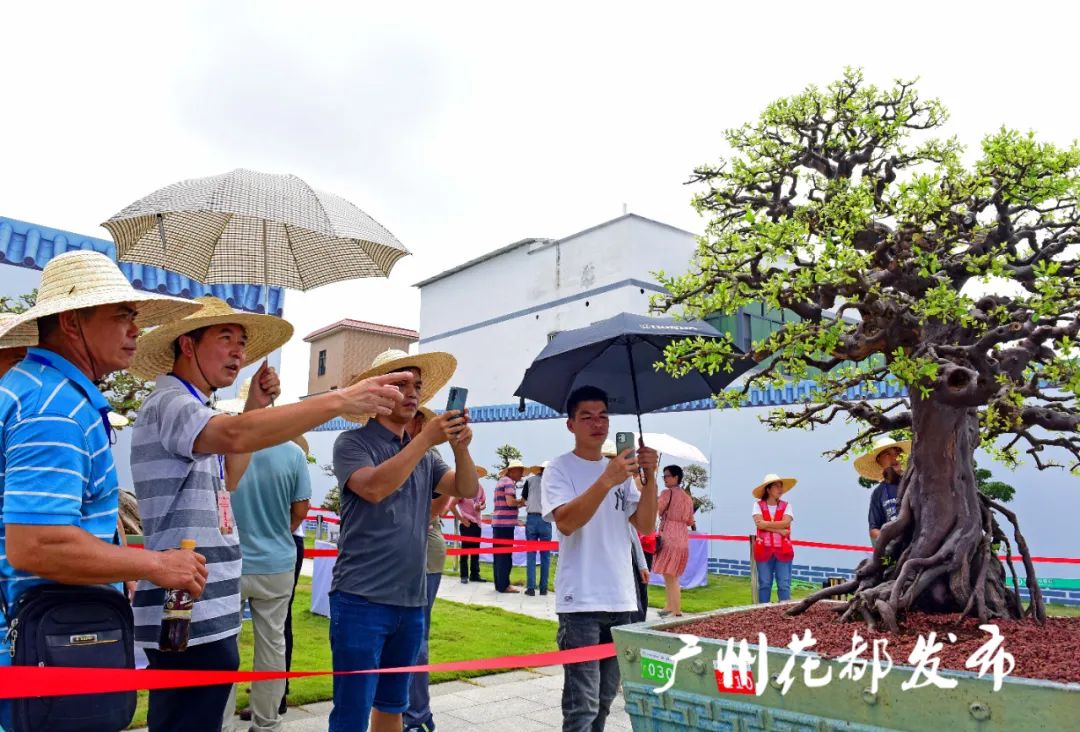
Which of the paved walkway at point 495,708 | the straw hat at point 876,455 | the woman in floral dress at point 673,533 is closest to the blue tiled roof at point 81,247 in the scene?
the paved walkway at point 495,708

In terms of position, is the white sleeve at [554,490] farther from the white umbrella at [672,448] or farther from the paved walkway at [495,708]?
the white umbrella at [672,448]

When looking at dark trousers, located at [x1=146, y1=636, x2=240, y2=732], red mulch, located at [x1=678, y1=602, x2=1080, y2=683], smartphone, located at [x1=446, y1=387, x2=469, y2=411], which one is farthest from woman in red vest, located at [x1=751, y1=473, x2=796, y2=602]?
dark trousers, located at [x1=146, y1=636, x2=240, y2=732]

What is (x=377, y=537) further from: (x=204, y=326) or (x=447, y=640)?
(x=447, y=640)

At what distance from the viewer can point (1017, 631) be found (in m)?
3.49

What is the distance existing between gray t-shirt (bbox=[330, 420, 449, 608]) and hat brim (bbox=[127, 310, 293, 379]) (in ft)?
1.81

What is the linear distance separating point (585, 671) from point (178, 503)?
6.68 feet

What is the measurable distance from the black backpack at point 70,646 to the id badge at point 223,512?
25.1 inches

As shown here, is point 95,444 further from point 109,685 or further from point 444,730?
point 444,730

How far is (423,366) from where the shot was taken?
415 cm

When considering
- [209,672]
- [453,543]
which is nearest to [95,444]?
[209,672]

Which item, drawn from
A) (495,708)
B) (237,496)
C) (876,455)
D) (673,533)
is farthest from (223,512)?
(673,533)

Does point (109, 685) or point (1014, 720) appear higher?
point (109, 685)

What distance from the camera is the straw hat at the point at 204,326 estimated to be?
2.79 metres

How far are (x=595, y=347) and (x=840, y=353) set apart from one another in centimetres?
134
